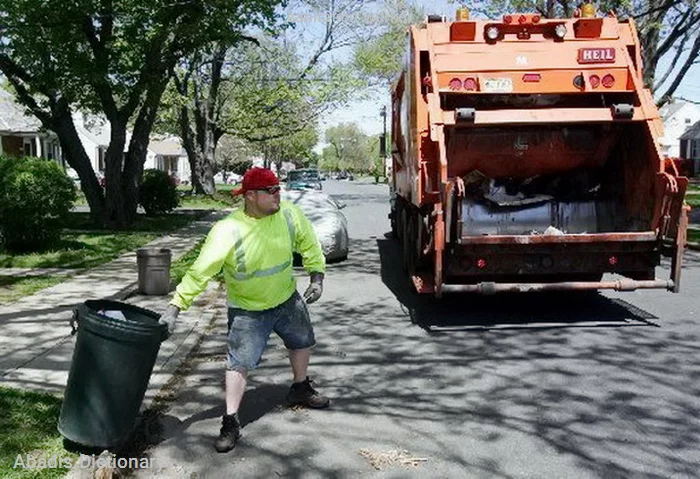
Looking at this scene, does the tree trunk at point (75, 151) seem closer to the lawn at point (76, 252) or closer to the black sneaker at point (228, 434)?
the lawn at point (76, 252)

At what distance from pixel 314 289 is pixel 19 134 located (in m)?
41.2

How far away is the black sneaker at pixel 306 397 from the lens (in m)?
5.28

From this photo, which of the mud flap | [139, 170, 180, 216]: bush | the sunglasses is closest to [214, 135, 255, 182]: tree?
[139, 170, 180, 216]: bush

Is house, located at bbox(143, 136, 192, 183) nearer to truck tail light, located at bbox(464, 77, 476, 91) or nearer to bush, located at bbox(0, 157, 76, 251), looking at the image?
bush, located at bbox(0, 157, 76, 251)

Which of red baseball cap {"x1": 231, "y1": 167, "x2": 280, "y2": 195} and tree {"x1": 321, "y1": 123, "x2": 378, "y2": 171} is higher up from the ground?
tree {"x1": 321, "y1": 123, "x2": 378, "y2": 171}

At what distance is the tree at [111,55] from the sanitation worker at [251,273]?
11662 millimetres

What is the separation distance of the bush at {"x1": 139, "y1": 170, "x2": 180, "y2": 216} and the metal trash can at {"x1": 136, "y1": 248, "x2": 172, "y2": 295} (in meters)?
14.0

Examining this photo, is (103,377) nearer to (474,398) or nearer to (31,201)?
(474,398)

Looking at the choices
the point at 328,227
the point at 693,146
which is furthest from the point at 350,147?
the point at 328,227

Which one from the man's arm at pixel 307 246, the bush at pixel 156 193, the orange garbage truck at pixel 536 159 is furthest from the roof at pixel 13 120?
the man's arm at pixel 307 246

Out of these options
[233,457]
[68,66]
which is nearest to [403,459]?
[233,457]

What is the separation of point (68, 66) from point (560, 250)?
13252 millimetres

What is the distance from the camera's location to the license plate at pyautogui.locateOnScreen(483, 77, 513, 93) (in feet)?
26.1

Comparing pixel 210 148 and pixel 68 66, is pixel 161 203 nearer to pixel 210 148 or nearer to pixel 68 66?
pixel 68 66
